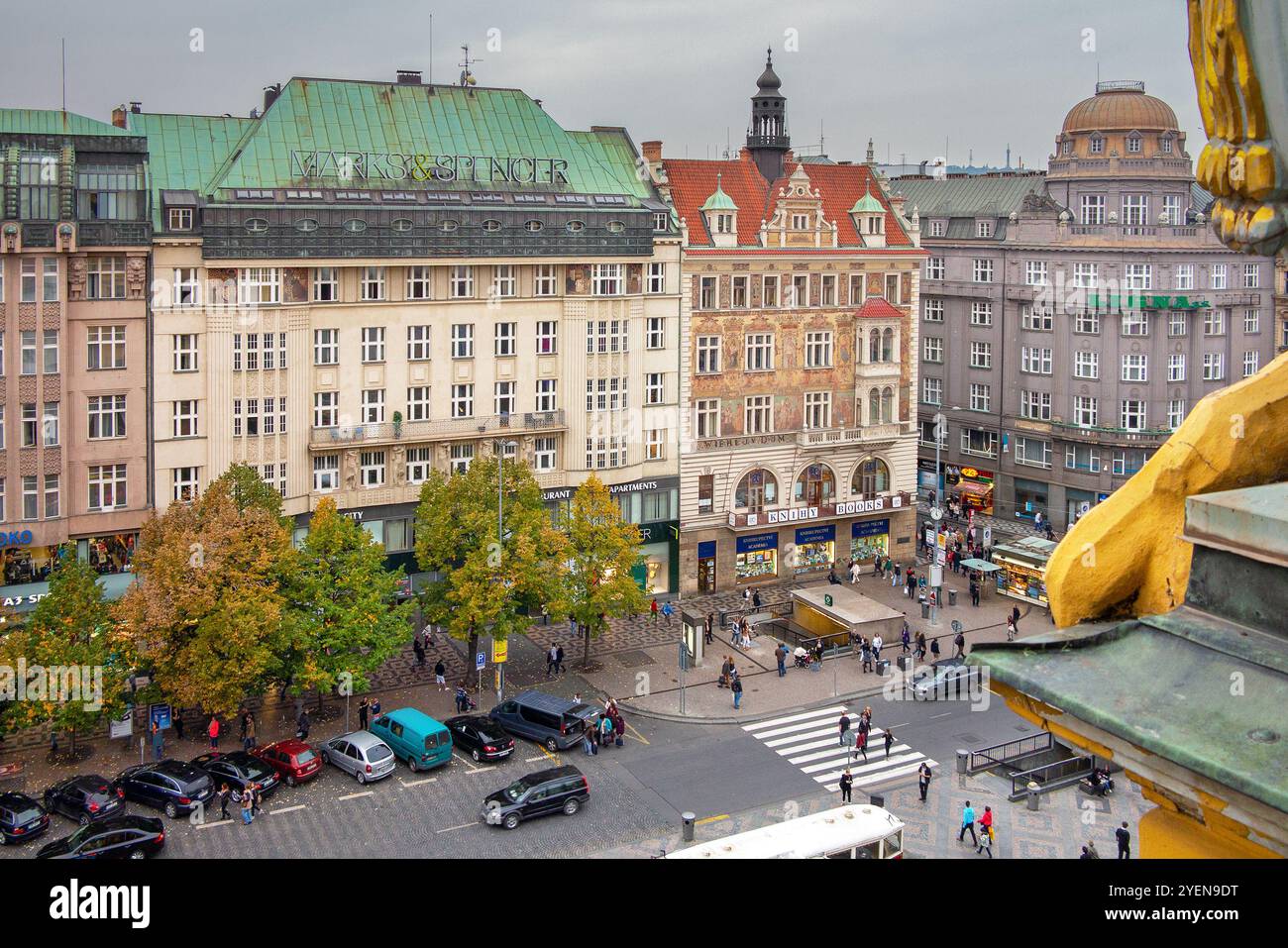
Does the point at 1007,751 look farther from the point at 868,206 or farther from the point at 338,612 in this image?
the point at 868,206

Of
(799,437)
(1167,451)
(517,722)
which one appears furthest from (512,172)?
(1167,451)

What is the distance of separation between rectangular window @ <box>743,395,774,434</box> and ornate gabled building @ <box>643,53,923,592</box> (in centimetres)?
9

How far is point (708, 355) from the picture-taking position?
74.2 m

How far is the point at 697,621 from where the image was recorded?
61.0 m

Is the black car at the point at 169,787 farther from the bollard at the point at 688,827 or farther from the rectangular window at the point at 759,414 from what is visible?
the rectangular window at the point at 759,414

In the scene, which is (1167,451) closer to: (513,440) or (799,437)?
(513,440)

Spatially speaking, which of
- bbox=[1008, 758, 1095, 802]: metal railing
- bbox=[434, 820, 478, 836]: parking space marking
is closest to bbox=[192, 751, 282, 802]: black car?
bbox=[434, 820, 478, 836]: parking space marking

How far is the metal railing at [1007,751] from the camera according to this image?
4906 centimetres

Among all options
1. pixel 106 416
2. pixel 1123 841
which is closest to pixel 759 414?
pixel 106 416

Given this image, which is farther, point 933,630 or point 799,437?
point 799,437

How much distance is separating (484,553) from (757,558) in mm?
24150

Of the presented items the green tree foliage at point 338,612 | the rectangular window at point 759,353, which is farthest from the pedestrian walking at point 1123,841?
the rectangular window at point 759,353

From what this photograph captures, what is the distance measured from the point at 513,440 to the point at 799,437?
17.6 m

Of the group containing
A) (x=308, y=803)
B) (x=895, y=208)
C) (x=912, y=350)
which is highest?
(x=895, y=208)
